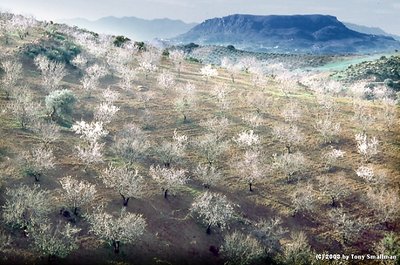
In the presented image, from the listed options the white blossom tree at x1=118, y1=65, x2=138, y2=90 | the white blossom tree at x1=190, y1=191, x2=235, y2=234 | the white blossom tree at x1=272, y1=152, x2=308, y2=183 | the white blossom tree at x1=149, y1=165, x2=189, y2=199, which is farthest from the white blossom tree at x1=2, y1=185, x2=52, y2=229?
the white blossom tree at x1=118, y1=65, x2=138, y2=90

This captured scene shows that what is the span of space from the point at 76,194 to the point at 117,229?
11.7 meters

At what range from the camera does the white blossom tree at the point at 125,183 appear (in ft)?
262

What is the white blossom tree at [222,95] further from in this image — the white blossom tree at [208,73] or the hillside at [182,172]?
the white blossom tree at [208,73]

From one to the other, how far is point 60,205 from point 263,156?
51229mm

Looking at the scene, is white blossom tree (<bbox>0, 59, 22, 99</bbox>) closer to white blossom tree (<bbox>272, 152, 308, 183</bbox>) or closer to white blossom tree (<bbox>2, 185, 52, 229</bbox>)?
white blossom tree (<bbox>2, 185, 52, 229</bbox>)

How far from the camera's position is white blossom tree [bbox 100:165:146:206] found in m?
79.8

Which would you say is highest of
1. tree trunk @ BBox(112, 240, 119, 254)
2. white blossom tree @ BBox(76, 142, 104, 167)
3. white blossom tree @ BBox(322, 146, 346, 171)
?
white blossom tree @ BBox(76, 142, 104, 167)

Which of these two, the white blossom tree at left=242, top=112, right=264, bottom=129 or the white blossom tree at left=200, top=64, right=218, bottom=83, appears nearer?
the white blossom tree at left=242, top=112, right=264, bottom=129

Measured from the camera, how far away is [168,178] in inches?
3312

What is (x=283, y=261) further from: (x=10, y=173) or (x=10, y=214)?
(x=10, y=173)

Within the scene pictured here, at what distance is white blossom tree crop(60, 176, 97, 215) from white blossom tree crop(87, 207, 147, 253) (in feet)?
12.8

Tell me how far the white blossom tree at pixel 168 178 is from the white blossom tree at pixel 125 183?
4018 mm

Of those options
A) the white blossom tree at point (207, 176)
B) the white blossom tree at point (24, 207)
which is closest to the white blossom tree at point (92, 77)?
the white blossom tree at point (207, 176)

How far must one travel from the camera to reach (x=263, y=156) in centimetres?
10238
